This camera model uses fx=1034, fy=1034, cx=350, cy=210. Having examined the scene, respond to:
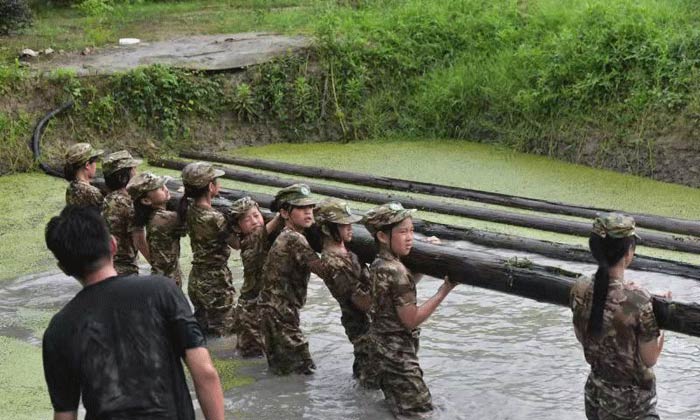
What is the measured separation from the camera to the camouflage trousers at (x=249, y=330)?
7598 mm

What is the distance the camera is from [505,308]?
28.1ft

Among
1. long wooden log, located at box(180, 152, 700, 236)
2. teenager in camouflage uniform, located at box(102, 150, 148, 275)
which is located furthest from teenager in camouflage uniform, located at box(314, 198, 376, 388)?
long wooden log, located at box(180, 152, 700, 236)

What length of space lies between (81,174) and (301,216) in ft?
9.78

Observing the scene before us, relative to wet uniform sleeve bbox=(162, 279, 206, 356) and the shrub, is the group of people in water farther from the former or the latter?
the shrub

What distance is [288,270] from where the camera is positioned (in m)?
7.10

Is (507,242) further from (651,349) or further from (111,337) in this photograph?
(111,337)

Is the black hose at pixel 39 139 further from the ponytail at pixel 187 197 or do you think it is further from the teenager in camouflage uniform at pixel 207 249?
the teenager in camouflage uniform at pixel 207 249

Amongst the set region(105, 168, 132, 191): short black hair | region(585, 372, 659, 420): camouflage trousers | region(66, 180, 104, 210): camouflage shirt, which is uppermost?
region(105, 168, 132, 191): short black hair

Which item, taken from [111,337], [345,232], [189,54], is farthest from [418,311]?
[189,54]

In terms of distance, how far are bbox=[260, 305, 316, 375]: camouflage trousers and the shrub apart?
1139 cm

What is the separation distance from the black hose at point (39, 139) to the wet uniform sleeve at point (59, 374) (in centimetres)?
922

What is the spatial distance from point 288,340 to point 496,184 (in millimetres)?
5518

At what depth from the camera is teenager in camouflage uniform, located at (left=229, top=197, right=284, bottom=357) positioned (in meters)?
7.46

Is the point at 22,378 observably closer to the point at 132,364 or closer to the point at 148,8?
the point at 132,364
